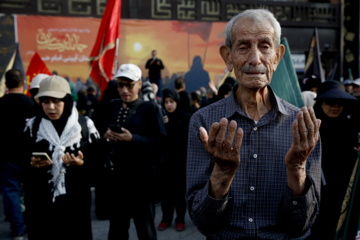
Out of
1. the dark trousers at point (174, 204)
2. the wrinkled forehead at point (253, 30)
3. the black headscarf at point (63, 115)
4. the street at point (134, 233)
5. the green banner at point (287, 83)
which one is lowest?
the street at point (134, 233)

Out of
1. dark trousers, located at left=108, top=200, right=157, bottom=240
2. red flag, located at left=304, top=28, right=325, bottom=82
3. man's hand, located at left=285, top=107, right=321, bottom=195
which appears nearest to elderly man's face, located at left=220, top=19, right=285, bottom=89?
man's hand, located at left=285, top=107, right=321, bottom=195

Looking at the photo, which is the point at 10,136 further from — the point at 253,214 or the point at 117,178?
the point at 253,214

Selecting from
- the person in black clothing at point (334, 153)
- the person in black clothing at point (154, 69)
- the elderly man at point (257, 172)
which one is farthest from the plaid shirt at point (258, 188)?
the person in black clothing at point (154, 69)

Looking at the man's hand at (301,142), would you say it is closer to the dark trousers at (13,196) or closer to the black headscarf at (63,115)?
the black headscarf at (63,115)

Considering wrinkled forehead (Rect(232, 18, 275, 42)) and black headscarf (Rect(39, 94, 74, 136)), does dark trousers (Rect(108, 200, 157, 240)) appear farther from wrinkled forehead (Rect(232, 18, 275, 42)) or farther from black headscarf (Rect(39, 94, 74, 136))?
wrinkled forehead (Rect(232, 18, 275, 42))

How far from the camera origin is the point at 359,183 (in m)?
3.17

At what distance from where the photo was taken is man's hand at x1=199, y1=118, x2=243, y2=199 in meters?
1.26

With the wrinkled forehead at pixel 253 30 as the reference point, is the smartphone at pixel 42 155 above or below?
below

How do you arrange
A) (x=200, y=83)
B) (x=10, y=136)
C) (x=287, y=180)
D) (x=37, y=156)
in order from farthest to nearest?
(x=200, y=83) → (x=10, y=136) → (x=37, y=156) → (x=287, y=180)

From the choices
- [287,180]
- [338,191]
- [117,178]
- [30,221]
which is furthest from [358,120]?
[30,221]

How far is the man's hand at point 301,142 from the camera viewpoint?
1294mm

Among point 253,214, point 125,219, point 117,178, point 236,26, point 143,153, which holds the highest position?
point 236,26

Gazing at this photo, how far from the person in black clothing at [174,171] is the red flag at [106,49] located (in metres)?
0.91

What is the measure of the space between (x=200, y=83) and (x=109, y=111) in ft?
37.6
